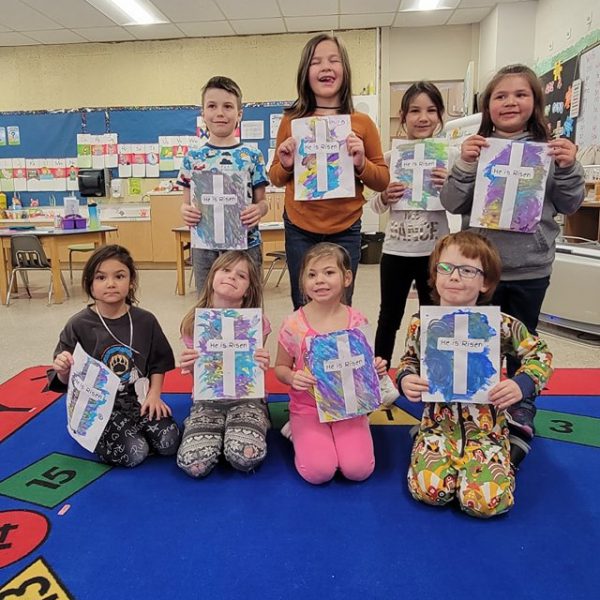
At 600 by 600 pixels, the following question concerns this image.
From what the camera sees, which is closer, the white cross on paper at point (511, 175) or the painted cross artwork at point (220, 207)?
the white cross on paper at point (511, 175)

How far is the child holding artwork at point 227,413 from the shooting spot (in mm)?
1802

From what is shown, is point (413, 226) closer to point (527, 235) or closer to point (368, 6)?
point (527, 235)

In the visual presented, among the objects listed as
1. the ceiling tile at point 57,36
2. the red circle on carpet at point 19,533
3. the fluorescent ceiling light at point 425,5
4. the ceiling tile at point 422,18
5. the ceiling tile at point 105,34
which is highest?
the ceiling tile at point 422,18

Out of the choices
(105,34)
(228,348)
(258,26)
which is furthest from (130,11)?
(228,348)

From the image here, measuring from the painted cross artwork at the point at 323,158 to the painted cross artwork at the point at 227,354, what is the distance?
0.52 meters

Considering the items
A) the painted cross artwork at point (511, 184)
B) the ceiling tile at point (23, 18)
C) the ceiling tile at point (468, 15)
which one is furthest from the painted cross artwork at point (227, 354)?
the ceiling tile at point (468, 15)

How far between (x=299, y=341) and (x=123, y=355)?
66 cm

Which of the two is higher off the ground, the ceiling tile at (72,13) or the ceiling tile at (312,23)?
the ceiling tile at (312,23)

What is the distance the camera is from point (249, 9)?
19.9 feet

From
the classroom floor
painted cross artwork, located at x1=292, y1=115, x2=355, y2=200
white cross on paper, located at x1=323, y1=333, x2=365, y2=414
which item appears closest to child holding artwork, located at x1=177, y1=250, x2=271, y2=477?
white cross on paper, located at x1=323, y1=333, x2=365, y2=414

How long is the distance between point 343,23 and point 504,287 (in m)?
5.82

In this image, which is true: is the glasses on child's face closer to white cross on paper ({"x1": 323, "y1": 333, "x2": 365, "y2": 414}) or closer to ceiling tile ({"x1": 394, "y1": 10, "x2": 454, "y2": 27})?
white cross on paper ({"x1": 323, "y1": 333, "x2": 365, "y2": 414})

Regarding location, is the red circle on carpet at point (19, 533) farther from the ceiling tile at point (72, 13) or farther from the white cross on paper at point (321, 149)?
the ceiling tile at point (72, 13)

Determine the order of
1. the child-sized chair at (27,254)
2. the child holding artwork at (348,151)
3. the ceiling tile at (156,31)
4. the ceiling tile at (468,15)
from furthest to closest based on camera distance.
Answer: the ceiling tile at (156,31)
the ceiling tile at (468,15)
the child-sized chair at (27,254)
the child holding artwork at (348,151)
